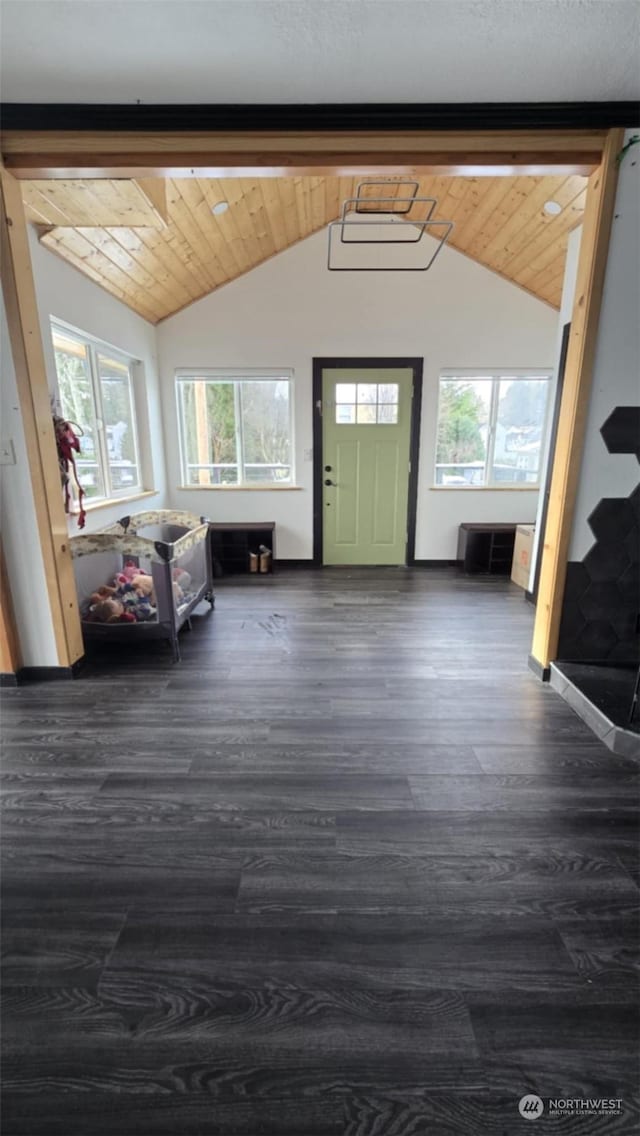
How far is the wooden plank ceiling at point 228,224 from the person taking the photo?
257 cm

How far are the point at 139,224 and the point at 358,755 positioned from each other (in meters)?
3.20

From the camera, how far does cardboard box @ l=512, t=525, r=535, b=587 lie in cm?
427

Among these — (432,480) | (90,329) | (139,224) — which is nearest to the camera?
(139,224)

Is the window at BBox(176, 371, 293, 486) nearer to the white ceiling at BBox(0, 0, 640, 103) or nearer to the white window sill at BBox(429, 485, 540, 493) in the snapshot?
the white window sill at BBox(429, 485, 540, 493)

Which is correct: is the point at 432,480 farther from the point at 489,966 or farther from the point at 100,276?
the point at 489,966

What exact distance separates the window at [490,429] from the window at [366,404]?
54cm

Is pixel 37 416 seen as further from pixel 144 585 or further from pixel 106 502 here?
pixel 106 502

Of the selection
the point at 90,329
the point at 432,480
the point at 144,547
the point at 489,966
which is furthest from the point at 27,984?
the point at 432,480

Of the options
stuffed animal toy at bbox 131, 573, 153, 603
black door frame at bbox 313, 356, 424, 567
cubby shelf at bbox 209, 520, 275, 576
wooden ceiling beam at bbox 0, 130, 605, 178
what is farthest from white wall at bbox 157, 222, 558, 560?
wooden ceiling beam at bbox 0, 130, 605, 178

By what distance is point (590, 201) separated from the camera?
7.20 ft

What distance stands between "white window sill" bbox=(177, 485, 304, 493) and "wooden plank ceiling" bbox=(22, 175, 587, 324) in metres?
1.72

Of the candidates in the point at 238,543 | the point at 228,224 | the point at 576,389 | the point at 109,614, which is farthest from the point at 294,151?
the point at 238,543

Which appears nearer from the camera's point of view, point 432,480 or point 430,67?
point 430,67

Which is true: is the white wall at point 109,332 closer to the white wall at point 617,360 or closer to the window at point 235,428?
the window at point 235,428
